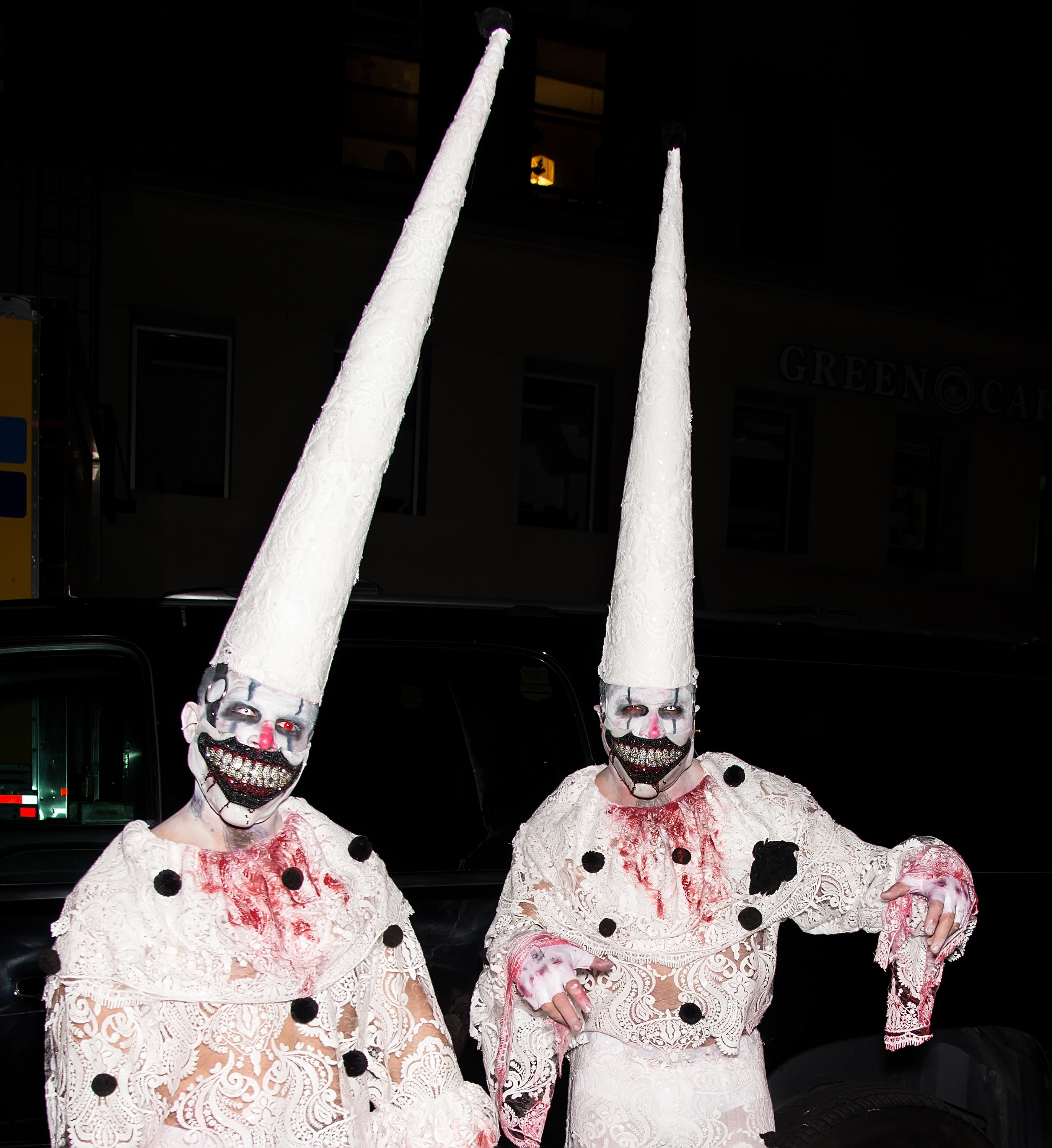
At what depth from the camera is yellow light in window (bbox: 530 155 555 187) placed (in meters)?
11.1

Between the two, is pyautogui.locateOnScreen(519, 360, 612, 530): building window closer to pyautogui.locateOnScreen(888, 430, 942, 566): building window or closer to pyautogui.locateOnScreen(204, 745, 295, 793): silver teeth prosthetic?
pyautogui.locateOnScreen(888, 430, 942, 566): building window

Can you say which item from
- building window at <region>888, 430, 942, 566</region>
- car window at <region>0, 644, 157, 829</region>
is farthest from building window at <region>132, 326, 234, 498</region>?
building window at <region>888, 430, 942, 566</region>

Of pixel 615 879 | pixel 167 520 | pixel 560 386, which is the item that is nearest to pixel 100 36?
pixel 167 520

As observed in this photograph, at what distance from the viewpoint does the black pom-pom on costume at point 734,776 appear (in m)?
2.60

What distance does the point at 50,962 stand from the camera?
6.49 feet

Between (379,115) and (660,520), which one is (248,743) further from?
(379,115)

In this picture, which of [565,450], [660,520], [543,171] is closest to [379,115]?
[543,171]

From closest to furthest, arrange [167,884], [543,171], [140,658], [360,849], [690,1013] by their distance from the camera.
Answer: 1. [167,884]
2. [360,849]
3. [690,1013]
4. [140,658]
5. [543,171]

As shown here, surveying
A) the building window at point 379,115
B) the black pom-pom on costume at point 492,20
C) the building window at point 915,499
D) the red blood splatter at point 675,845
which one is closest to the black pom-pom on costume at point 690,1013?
the red blood splatter at point 675,845

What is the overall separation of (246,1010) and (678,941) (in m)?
0.93

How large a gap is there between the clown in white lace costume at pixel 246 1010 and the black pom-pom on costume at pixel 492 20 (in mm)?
1656

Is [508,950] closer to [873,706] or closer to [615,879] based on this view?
[615,879]

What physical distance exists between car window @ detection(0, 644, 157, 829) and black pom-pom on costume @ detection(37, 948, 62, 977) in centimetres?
87

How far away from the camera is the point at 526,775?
10.4 feet
